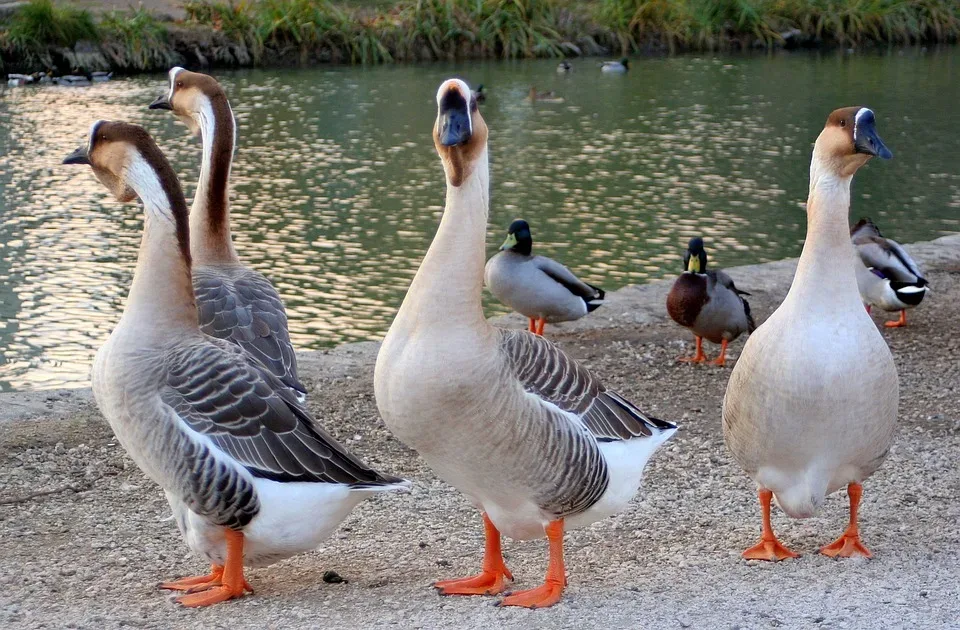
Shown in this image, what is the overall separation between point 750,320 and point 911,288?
151 centimetres

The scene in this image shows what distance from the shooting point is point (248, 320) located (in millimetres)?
5266

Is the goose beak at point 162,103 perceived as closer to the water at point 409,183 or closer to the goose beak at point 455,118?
the goose beak at point 455,118

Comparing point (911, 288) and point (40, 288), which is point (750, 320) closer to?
point (911, 288)

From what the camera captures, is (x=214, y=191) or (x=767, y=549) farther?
(x=214, y=191)

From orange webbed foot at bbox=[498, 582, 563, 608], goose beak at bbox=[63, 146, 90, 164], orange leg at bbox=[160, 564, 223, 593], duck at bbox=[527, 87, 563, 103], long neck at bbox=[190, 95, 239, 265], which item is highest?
goose beak at bbox=[63, 146, 90, 164]

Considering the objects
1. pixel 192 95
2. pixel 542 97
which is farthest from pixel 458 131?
pixel 542 97

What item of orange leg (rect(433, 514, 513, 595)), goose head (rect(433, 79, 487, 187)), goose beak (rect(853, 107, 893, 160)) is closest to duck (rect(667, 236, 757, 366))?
goose beak (rect(853, 107, 893, 160))

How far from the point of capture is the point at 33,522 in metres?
5.35

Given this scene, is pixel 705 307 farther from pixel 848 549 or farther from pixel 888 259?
pixel 848 549

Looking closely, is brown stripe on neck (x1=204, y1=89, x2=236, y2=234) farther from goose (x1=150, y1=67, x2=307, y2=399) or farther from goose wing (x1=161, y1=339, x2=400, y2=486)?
goose wing (x1=161, y1=339, x2=400, y2=486)

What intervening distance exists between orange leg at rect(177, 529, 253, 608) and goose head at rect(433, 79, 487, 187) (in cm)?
159

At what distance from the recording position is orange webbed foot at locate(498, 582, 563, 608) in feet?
13.6

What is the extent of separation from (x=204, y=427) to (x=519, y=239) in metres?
5.59

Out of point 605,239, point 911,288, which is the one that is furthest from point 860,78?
point 911,288
